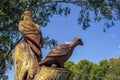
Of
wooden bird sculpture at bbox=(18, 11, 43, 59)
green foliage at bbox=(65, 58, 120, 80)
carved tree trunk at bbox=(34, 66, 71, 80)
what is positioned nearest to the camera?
carved tree trunk at bbox=(34, 66, 71, 80)

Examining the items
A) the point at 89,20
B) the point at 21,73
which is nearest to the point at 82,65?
the point at 89,20

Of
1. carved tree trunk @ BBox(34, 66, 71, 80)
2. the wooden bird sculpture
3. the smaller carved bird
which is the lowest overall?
carved tree trunk @ BBox(34, 66, 71, 80)

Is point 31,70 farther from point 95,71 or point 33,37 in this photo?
point 95,71

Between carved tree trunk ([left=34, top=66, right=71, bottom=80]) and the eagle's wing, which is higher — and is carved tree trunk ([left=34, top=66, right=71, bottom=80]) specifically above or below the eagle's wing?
below

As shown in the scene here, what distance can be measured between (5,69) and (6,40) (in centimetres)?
128

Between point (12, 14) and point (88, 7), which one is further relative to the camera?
point (88, 7)

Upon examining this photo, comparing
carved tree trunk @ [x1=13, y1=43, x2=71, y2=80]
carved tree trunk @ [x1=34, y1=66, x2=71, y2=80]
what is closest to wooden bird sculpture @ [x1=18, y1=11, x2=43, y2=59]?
carved tree trunk @ [x1=13, y1=43, x2=71, y2=80]

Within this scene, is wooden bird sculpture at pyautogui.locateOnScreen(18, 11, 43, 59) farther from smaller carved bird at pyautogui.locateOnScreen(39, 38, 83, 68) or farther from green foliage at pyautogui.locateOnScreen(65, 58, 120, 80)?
green foliage at pyautogui.locateOnScreen(65, 58, 120, 80)

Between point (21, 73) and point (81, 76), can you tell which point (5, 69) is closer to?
point (21, 73)

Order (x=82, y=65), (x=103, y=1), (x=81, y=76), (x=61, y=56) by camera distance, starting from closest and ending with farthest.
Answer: (x=61, y=56)
(x=103, y=1)
(x=81, y=76)
(x=82, y=65)

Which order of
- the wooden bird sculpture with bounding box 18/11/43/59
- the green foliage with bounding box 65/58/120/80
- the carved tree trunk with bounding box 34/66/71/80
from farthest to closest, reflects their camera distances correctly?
the green foliage with bounding box 65/58/120/80 → the wooden bird sculpture with bounding box 18/11/43/59 → the carved tree trunk with bounding box 34/66/71/80

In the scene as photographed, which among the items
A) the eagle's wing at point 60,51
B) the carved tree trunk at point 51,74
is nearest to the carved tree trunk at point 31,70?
the carved tree trunk at point 51,74

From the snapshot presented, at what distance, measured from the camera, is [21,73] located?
7043mm

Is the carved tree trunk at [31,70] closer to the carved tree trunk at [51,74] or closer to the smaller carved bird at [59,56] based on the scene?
the carved tree trunk at [51,74]
